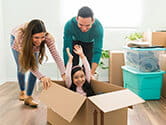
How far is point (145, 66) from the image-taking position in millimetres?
2330

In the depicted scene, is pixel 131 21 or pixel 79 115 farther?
pixel 131 21

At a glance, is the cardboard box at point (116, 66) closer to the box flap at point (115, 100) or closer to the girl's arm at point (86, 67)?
the girl's arm at point (86, 67)

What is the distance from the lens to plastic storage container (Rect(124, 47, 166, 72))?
2281 millimetres

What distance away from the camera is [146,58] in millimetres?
2291

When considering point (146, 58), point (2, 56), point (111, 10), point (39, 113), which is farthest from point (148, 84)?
point (2, 56)

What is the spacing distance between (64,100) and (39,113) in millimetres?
726

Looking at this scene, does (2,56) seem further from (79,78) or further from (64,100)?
(64,100)

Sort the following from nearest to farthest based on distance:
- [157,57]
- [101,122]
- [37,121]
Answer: [101,122]
[37,121]
[157,57]

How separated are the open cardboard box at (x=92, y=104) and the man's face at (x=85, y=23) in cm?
49

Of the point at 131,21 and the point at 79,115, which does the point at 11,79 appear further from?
the point at 79,115

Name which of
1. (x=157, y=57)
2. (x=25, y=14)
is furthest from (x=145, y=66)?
(x=25, y=14)

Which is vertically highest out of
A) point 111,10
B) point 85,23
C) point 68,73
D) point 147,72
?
point 111,10

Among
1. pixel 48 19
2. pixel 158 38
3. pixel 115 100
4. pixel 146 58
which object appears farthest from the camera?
pixel 48 19

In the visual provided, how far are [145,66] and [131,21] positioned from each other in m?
1.23
